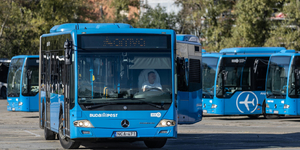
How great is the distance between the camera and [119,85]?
11.1m

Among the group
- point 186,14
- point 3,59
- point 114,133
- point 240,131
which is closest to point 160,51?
point 114,133

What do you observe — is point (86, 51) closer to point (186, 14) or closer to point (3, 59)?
point (3, 59)

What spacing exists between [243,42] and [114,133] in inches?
1224

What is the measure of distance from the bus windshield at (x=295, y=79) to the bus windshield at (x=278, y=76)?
295 mm

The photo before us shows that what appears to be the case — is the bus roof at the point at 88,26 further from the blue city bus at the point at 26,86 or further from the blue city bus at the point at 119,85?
the blue city bus at the point at 26,86

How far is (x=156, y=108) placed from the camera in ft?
36.9

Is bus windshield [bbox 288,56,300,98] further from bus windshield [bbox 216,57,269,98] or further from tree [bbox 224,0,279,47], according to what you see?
tree [bbox 224,0,279,47]

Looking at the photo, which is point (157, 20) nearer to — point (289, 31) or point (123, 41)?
point (289, 31)

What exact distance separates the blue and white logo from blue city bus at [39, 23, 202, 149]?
12158mm

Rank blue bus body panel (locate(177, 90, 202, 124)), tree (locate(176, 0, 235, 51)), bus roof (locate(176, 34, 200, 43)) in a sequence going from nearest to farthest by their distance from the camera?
blue bus body panel (locate(177, 90, 202, 124)) < bus roof (locate(176, 34, 200, 43)) < tree (locate(176, 0, 235, 51))

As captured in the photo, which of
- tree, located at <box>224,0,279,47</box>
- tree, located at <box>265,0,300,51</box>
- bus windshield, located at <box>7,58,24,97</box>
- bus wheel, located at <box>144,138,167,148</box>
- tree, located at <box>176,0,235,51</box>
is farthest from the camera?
tree, located at <box>176,0,235,51</box>

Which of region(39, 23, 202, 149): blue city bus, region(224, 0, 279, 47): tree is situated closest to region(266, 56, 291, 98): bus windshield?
region(39, 23, 202, 149): blue city bus

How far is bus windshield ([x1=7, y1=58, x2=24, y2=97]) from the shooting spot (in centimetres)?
2454

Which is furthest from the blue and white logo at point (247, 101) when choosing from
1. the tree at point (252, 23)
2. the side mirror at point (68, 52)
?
the tree at point (252, 23)
